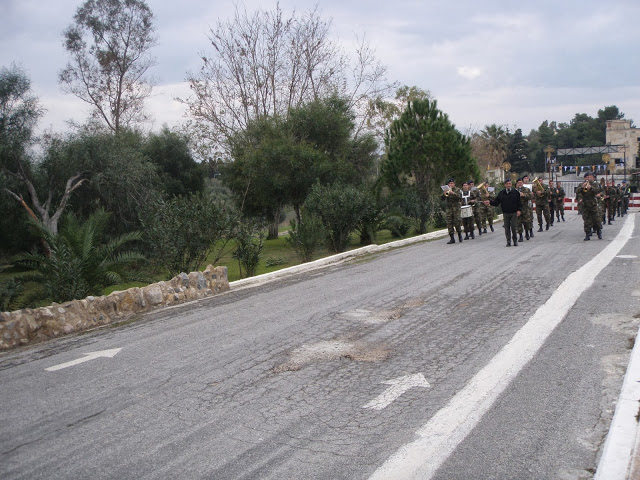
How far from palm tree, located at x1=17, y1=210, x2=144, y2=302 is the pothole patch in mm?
5855

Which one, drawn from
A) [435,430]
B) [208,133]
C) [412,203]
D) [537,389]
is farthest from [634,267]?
[208,133]

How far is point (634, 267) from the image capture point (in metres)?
11.8

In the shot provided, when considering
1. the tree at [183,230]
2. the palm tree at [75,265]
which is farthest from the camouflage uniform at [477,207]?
the palm tree at [75,265]

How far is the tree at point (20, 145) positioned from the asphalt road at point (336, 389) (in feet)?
39.5

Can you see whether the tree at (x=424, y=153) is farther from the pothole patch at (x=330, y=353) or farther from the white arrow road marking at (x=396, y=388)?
the white arrow road marking at (x=396, y=388)

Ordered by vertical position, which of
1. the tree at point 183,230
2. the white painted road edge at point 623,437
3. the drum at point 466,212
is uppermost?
the tree at point 183,230

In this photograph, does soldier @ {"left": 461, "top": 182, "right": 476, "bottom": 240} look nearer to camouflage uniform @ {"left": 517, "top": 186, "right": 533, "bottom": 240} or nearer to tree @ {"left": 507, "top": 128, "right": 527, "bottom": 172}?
camouflage uniform @ {"left": 517, "top": 186, "right": 533, "bottom": 240}

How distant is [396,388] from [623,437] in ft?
6.46

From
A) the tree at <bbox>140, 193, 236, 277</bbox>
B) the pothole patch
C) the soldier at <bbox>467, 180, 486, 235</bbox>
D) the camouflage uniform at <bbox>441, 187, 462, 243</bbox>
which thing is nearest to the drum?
the camouflage uniform at <bbox>441, 187, 462, 243</bbox>

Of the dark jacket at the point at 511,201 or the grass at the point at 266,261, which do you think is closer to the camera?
the grass at the point at 266,261

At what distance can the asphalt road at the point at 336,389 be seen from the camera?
424cm

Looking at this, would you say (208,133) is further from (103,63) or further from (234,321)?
(234,321)

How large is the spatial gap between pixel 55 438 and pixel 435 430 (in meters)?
3.02

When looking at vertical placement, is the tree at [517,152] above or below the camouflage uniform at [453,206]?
above
